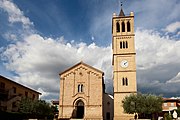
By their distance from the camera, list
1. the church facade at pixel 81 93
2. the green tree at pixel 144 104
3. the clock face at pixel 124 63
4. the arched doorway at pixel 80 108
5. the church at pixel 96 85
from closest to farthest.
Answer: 1. the green tree at pixel 144 104
2. the church facade at pixel 81 93
3. the church at pixel 96 85
4. the arched doorway at pixel 80 108
5. the clock face at pixel 124 63

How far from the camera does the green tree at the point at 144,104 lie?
35812mm

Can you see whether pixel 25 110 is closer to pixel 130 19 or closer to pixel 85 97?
pixel 85 97

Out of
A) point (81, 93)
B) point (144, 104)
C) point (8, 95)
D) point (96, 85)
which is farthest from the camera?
point (96, 85)

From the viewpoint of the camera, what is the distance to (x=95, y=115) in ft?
135

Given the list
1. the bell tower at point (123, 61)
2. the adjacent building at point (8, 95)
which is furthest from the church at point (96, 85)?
the adjacent building at point (8, 95)

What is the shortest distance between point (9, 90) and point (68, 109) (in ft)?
40.5

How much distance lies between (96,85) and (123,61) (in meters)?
7.78

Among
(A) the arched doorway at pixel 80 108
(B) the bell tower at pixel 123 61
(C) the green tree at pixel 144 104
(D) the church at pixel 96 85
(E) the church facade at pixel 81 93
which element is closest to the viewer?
(C) the green tree at pixel 144 104

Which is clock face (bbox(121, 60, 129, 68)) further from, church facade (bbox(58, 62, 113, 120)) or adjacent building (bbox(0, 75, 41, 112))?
adjacent building (bbox(0, 75, 41, 112))

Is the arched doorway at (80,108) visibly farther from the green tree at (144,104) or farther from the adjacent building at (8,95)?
the adjacent building at (8,95)

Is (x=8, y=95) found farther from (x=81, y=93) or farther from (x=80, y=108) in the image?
(x=80, y=108)

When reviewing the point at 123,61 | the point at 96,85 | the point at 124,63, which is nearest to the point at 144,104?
the point at 96,85

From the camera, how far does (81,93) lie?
42969 mm

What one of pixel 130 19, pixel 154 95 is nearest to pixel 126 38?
pixel 130 19
